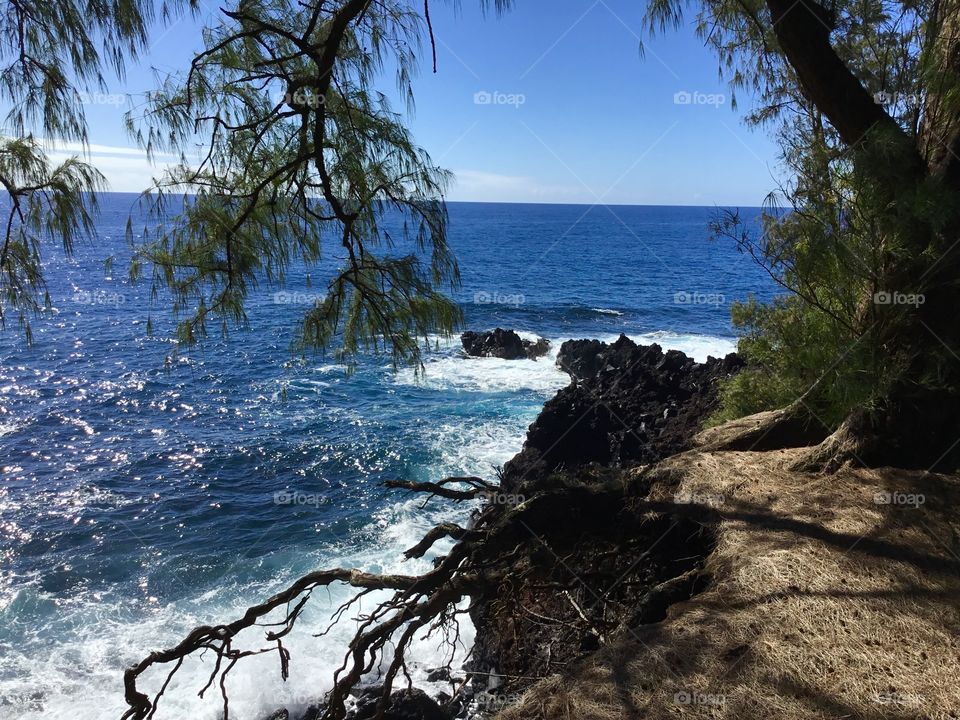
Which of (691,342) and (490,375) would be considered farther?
(691,342)

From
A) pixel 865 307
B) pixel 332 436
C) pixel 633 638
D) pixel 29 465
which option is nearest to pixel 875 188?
pixel 865 307

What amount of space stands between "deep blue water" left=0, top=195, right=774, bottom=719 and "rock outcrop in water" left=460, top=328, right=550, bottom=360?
0.95 metres

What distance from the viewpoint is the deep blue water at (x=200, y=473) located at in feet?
33.6

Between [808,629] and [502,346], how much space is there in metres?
24.1

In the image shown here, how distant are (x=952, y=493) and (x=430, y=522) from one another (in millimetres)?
11050

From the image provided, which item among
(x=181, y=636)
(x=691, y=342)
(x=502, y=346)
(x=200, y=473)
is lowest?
(x=181, y=636)

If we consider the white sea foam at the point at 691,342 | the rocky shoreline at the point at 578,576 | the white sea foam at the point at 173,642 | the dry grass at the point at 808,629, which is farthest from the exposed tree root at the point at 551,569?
the white sea foam at the point at 691,342

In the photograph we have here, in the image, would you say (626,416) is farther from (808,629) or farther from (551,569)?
(808,629)

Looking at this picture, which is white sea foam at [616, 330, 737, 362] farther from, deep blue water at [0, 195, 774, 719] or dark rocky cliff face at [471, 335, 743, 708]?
dark rocky cliff face at [471, 335, 743, 708]

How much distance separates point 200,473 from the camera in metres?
16.3

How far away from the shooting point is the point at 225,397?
21.8 m

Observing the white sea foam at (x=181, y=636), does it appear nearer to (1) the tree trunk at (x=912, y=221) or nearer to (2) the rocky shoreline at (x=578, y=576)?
(2) the rocky shoreline at (x=578, y=576)

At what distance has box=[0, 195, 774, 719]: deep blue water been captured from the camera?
1023 cm

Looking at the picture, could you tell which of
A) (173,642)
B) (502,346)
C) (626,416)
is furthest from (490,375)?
(173,642)
